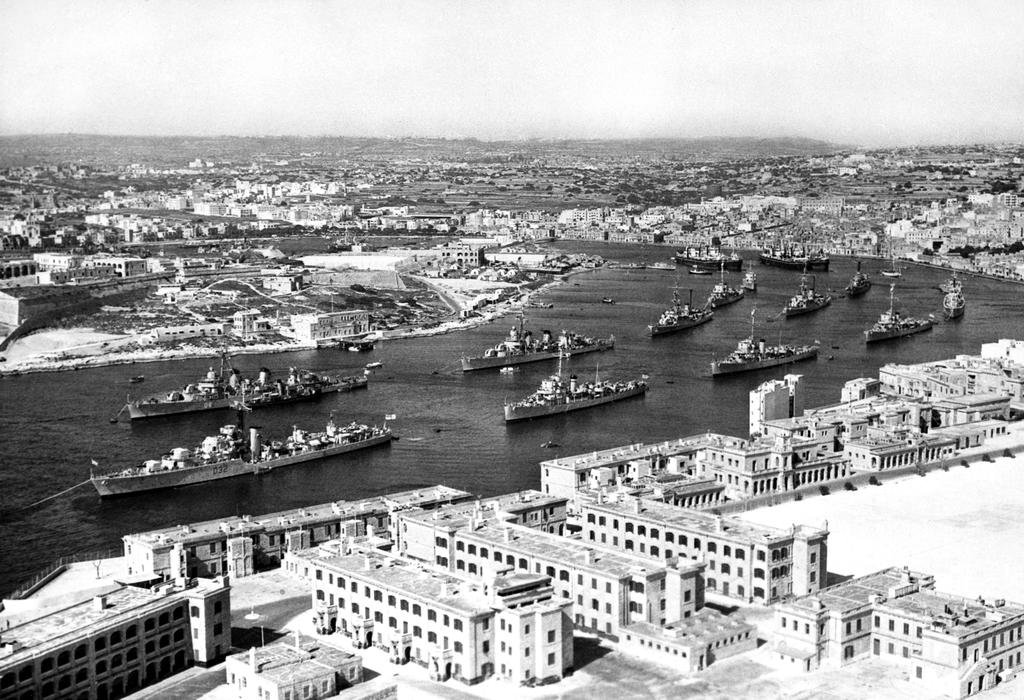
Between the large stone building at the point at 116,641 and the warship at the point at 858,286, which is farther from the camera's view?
the warship at the point at 858,286

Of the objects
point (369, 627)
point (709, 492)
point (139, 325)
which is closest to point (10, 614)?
point (369, 627)

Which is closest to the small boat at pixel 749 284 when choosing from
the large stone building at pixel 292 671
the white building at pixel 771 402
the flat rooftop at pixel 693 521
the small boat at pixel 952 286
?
the small boat at pixel 952 286

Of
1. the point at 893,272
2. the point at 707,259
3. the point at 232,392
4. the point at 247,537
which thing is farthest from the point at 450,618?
the point at 707,259

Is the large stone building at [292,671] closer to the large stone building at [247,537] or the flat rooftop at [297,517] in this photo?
the large stone building at [247,537]

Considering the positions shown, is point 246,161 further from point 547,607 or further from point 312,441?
point 547,607

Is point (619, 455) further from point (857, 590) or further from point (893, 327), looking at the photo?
point (893, 327)

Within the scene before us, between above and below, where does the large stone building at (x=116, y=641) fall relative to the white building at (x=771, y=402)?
Answer: above
